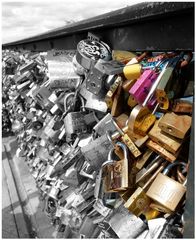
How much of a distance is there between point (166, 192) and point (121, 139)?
1.45ft

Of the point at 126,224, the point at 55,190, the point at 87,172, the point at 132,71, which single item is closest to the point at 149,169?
the point at 126,224

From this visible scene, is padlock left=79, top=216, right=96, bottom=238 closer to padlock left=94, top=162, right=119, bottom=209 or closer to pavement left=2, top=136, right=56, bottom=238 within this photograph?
padlock left=94, top=162, right=119, bottom=209

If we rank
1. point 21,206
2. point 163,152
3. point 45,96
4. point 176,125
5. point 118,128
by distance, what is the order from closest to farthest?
point 176,125, point 163,152, point 118,128, point 45,96, point 21,206

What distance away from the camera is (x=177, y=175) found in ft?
4.53

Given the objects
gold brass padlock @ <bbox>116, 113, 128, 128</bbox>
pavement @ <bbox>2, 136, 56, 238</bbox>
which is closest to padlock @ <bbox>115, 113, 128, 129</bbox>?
gold brass padlock @ <bbox>116, 113, 128, 128</bbox>

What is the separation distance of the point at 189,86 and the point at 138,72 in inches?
10.3

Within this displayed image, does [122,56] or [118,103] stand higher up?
[122,56]

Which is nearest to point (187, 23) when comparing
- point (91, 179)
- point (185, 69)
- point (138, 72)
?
point (185, 69)

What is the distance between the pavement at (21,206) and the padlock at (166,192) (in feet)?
6.51

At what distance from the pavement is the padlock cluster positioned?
1.70 feet

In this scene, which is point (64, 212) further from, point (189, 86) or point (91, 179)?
point (189, 86)

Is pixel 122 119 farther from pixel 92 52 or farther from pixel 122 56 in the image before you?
pixel 92 52

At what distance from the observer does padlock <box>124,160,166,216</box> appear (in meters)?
1.45

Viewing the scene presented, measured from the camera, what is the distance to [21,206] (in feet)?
12.2
